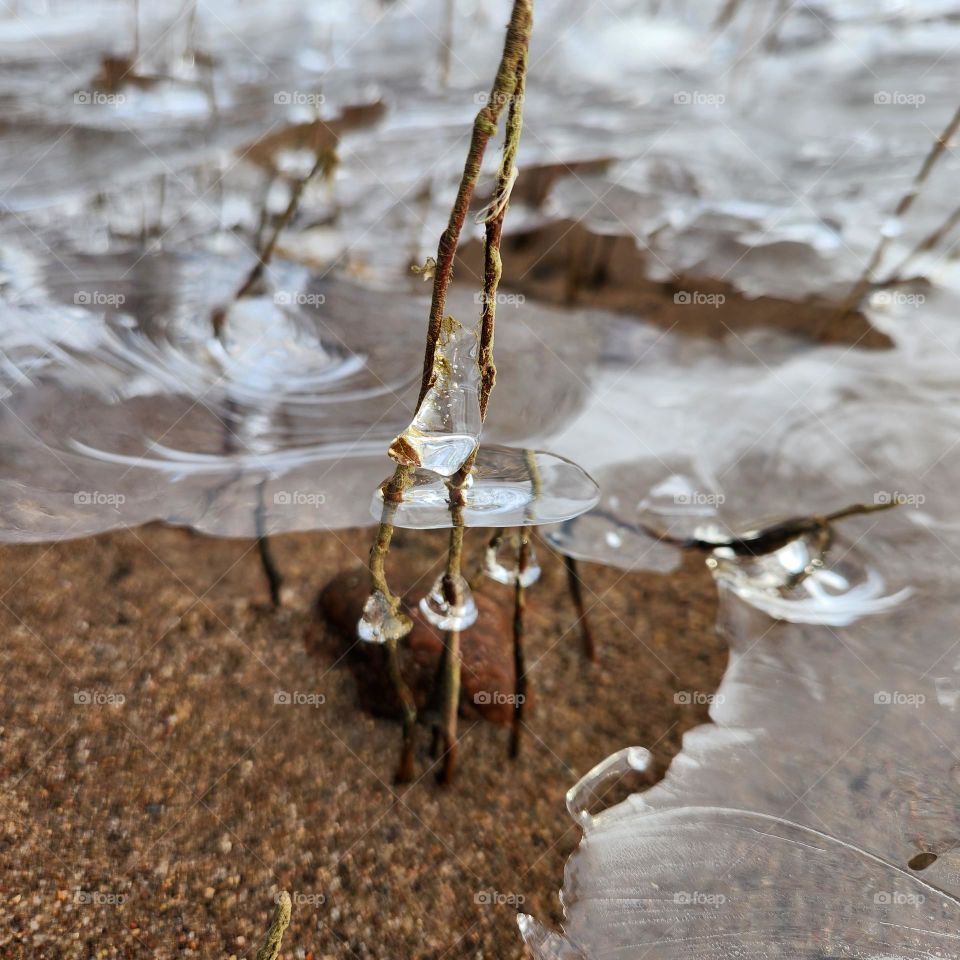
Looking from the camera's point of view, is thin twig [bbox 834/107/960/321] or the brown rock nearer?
the brown rock

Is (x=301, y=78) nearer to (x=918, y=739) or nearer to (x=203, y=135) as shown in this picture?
(x=203, y=135)

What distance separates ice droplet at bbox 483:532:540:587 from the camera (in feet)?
4.63

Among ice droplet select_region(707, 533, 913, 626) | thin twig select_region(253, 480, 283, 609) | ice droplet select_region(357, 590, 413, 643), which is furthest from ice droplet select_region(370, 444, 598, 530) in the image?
ice droplet select_region(707, 533, 913, 626)

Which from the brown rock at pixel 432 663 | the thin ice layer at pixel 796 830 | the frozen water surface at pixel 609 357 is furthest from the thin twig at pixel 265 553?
the thin ice layer at pixel 796 830

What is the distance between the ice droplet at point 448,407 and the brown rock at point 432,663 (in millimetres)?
609

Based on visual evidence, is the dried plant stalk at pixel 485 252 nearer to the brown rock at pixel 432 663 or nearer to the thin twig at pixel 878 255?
the brown rock at pixel 432 663

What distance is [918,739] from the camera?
157 centimetres

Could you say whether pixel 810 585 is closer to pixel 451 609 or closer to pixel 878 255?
pixel 451 609

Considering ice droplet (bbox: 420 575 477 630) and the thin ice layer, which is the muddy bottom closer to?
the thin ice layer

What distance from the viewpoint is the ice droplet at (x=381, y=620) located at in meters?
1.17

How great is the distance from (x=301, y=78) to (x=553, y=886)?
3035 millimetres

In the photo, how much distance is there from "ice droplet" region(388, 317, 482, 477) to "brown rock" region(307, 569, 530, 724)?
2.00 feet

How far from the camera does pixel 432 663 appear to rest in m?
1.61

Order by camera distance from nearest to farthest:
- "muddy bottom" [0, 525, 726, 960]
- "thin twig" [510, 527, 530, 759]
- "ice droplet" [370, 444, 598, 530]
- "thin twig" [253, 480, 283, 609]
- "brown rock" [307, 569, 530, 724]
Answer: "ice droplet" [370, 444, 598, 530] → "muddy bottom" [0, 525, 726, 960] → "thin twig" [510, 527, 530, 759] → "brown rock" [307, 569, 530, 724] → "thin twig" [253, 480, 283, 609]
